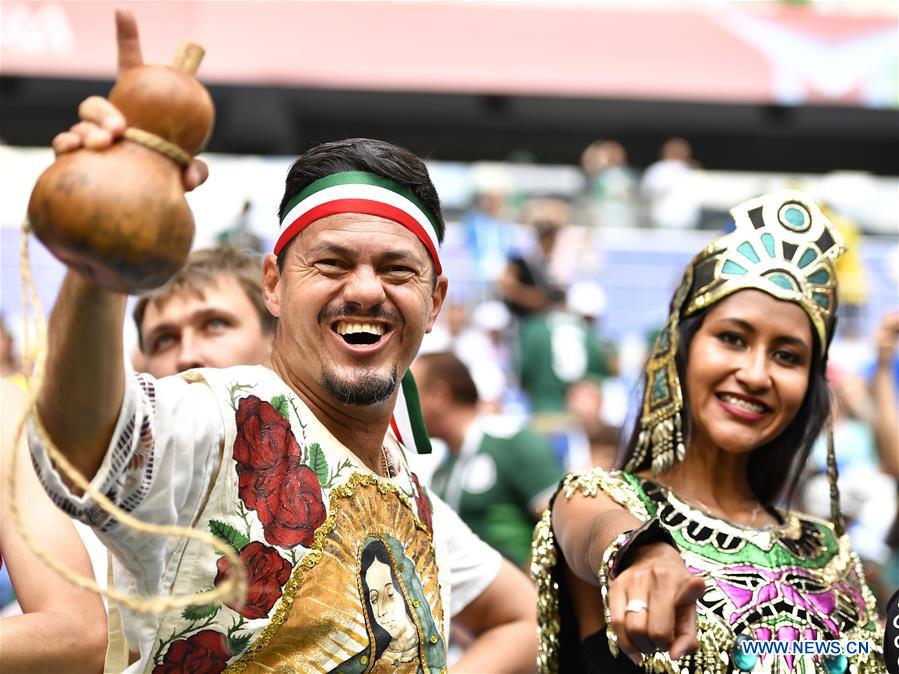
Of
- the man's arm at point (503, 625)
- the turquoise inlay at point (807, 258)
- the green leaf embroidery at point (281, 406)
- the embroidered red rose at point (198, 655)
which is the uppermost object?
the turquoise inlay at point (807, 258)

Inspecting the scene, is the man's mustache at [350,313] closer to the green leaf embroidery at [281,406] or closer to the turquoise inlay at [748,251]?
the green leaf embroidery at [281,406]

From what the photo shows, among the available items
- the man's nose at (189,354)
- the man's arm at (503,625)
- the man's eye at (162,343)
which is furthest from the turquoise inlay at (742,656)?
the man's eye at (162,343)

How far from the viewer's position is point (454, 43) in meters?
12.5

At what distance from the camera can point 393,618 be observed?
2322 millimetres

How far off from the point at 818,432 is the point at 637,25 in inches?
396

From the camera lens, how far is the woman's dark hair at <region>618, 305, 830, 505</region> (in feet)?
10.1

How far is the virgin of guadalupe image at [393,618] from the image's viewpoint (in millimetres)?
2268

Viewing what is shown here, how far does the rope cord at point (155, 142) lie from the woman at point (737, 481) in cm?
116

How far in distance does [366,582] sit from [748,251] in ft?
4.19

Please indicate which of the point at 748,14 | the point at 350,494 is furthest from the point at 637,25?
the point at 350,494

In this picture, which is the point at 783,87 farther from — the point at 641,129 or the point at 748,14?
the point at 641,129

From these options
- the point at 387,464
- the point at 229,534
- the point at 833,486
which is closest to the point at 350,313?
the point at 387,464

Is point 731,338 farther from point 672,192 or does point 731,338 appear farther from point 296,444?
point 672,192

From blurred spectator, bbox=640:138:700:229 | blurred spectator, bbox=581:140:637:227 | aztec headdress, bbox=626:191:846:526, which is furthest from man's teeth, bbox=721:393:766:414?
blurred spectator, bbox=640:138:700:229
